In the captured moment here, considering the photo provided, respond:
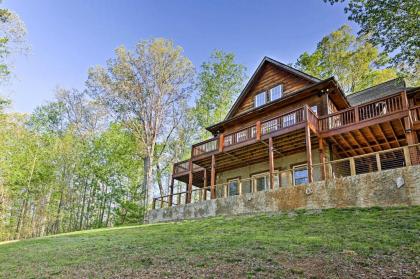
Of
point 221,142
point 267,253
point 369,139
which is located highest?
point 221,142

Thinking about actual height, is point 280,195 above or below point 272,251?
above

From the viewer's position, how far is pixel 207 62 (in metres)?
30.3

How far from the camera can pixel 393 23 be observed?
28.3 ft

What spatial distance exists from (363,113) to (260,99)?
720 cm

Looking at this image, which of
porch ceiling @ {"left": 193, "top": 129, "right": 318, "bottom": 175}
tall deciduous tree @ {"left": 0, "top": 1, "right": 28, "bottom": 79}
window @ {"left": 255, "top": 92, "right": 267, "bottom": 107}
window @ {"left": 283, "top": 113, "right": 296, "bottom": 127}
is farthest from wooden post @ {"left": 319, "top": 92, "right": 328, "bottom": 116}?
tall deciduous tree @ {"left": 0, "top": 1, "right": 28, "bottom": 79}

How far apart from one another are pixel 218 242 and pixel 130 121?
16.6 meters

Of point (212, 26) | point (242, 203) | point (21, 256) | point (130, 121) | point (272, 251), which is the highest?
point (212, 26)

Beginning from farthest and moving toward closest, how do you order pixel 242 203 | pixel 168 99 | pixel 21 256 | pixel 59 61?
pixel 168 99 → pixel 59 61 → pixel 242 203 → pixel 21 256

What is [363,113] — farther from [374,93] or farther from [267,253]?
[267,253]

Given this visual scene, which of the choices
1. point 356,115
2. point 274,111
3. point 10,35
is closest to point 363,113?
point 356,115

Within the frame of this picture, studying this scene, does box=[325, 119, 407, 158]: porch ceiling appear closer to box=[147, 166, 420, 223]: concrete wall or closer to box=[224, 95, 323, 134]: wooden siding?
box=[224, 95, 323, 134]: wooden siding

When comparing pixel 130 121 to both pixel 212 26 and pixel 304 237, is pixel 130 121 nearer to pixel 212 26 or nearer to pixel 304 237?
pixel 212 26

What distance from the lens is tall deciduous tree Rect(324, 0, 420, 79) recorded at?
27.2 feet

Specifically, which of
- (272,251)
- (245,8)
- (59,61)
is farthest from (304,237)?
(59,61)
